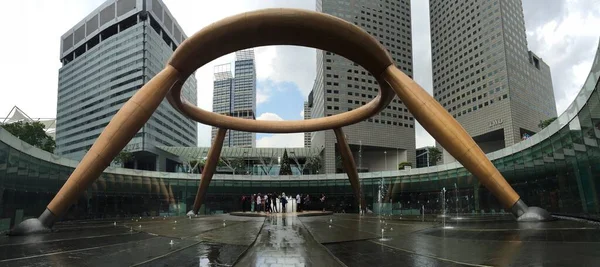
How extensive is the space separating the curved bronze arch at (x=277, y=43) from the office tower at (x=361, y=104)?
81.9m

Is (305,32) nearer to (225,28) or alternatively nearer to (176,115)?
(225,28)

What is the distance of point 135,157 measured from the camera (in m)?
121

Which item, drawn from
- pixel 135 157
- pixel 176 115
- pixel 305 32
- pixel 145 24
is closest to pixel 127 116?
pixel 305 32

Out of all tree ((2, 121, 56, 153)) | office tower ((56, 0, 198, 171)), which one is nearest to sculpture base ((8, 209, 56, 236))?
tree ((2, 121, 56, 153))

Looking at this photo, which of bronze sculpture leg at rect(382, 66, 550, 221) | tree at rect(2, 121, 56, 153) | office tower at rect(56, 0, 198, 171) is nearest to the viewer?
bronze sculpture leg at rect(382, 66, 550, 221)

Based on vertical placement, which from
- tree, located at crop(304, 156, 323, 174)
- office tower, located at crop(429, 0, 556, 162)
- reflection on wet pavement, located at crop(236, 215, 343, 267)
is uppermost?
office tower, located at crop(429, 0, 556, 162)

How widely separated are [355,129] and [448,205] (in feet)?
207

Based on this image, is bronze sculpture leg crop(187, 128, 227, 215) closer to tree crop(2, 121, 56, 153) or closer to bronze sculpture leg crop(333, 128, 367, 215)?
bronze sculpture leg crop(333, 128, 367, 215)

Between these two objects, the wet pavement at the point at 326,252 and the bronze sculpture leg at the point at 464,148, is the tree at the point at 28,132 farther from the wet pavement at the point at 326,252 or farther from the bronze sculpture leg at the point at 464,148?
the bronze sculpture leg at the point at 464,148

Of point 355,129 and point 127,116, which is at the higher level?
point 355,129

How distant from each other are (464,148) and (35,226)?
63.7ft

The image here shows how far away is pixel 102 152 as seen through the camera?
1833 centimetres

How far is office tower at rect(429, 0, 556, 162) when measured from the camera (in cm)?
10856

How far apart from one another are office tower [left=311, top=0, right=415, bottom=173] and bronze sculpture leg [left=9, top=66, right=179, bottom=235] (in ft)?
274
